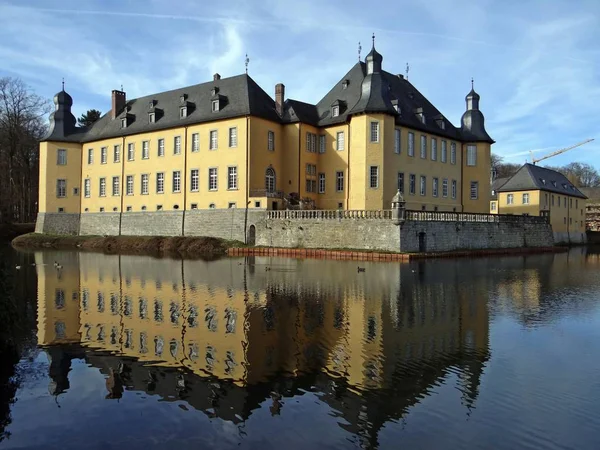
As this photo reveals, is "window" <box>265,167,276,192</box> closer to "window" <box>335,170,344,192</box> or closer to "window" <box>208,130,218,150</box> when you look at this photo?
"window" <box>208,130,218,150</box>

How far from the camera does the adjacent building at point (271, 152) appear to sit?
3978 centimetres

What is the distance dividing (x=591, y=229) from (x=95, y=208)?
70.5m

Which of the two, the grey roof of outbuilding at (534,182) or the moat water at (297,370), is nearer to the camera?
the moat water at (297,370)

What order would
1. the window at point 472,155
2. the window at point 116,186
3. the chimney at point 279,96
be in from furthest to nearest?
1. the window at point 116,186
2. the window at point 472,155
3. the chimney at point 279,96

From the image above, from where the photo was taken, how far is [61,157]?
5341cm

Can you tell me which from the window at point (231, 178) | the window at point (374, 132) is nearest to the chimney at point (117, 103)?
the window at point (231, 178)

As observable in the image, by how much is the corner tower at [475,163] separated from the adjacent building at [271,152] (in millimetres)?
96

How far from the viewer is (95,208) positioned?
171 ft

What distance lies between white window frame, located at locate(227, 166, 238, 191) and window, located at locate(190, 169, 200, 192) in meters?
3.75

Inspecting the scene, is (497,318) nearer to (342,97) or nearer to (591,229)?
(342,97)

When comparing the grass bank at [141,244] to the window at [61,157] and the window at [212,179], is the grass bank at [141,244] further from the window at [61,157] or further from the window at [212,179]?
the window at [61,157]

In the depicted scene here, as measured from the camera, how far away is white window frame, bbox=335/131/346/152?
41719 mm

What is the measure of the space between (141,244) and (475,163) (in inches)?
1248

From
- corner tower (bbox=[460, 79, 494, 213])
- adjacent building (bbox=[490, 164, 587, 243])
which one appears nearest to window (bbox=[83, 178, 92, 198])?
corner tower (bbox=[460, 79, 494, 213])
